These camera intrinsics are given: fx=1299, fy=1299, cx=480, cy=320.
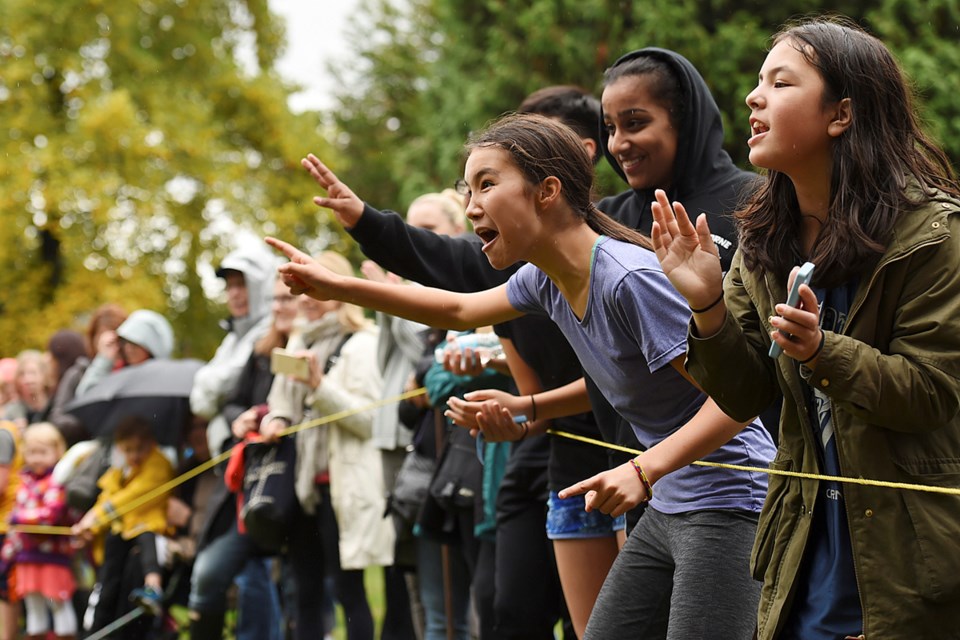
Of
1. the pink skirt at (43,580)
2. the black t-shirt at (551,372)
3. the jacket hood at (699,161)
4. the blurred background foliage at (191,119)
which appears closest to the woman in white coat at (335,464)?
the black t-shirt at (551,372)

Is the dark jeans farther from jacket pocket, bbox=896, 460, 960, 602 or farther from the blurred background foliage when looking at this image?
the blurred background foliage

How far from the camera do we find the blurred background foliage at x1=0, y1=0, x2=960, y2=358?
1384 cm

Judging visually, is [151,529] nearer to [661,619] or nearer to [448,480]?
[448,480]

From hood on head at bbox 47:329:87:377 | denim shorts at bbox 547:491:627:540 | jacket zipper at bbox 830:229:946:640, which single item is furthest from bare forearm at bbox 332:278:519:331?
hood on head at bbox 47:329:87:377

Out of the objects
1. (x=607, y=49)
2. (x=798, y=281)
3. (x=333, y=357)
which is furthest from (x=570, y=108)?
(x=607, y=49)

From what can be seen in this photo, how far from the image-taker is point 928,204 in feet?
9.82

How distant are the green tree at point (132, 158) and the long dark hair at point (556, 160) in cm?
1625

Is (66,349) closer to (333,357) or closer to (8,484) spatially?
(8,484)

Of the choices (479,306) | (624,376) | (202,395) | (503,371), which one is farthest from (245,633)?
(624,376)

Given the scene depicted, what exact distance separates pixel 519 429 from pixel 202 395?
392 centimetres

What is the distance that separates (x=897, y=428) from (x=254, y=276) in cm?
605

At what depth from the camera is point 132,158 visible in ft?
69.0

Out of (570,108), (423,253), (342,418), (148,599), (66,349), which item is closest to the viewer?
(423,253)

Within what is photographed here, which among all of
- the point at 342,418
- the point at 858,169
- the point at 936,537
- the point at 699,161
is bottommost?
the point at 936,537
